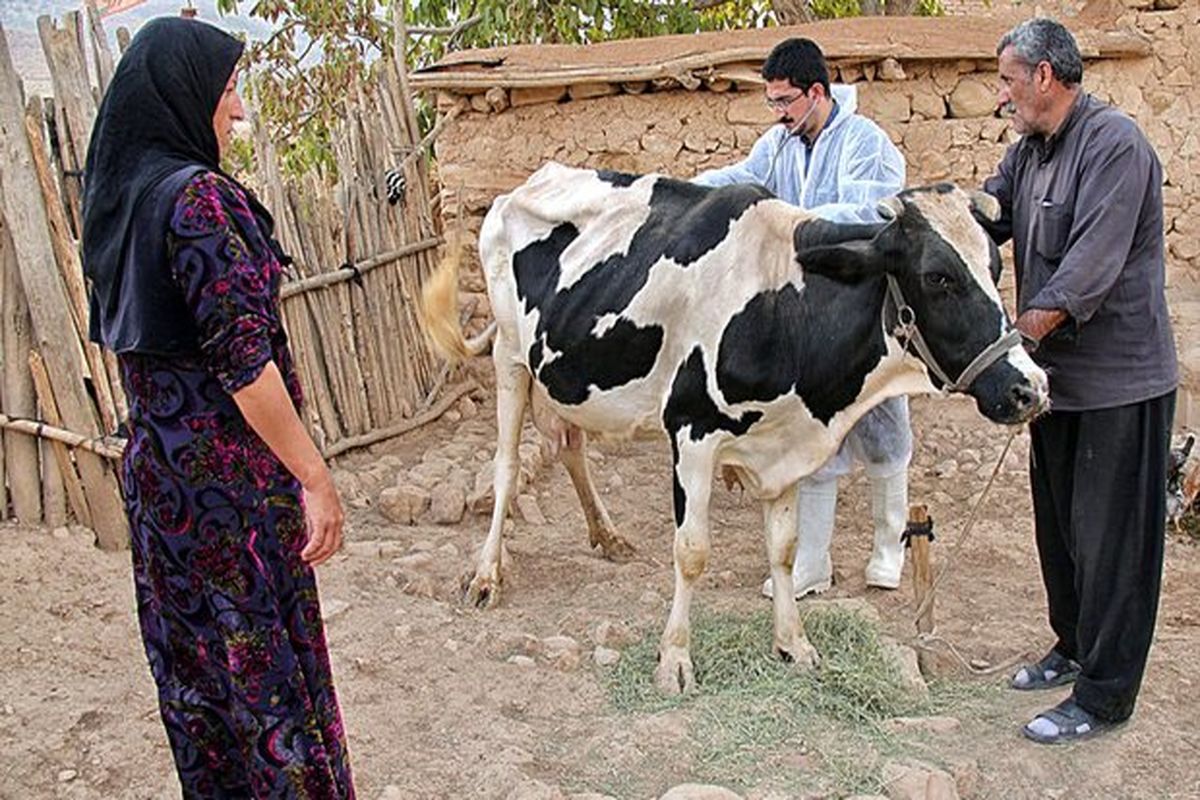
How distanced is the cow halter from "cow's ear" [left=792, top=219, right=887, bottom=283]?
95 millimetres

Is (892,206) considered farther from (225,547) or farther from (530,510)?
(530,510)

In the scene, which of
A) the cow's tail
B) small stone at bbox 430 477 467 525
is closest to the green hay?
small stone at bbox 430 477 467 525

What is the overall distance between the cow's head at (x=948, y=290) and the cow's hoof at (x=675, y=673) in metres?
1.28

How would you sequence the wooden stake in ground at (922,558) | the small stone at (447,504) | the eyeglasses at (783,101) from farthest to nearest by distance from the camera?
the small stone at (447,504)
the eyeglasses at (783,101)
the wooden stake in ground at (922,558)

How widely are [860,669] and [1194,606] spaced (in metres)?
1.78

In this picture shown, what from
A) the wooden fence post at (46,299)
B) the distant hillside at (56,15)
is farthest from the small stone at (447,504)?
the distant hillside at (56,15)

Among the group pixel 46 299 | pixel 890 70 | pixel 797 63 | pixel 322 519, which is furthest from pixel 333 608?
pixel 890 70

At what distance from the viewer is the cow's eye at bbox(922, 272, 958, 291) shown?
3.81 m

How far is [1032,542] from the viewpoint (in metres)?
5.98

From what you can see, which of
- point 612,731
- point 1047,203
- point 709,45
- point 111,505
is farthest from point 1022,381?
point 709,45

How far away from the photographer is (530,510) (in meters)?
6.36

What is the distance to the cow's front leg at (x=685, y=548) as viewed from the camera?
439cm

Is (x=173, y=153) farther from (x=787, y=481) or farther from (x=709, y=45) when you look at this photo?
(x=709, y=45)

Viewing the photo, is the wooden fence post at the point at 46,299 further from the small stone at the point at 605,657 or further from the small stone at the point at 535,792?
the small stone at the point at 535,792
